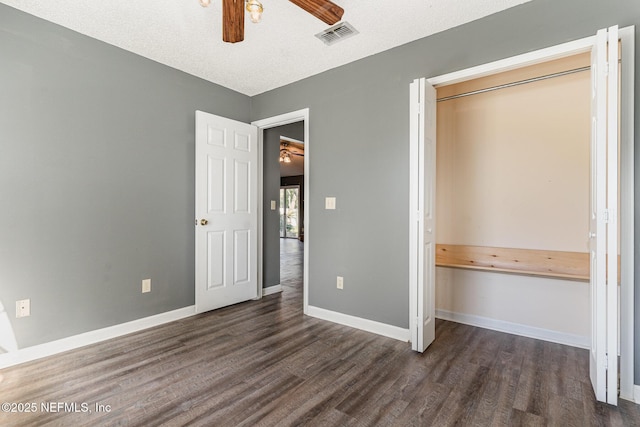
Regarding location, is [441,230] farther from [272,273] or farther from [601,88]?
[272,273]

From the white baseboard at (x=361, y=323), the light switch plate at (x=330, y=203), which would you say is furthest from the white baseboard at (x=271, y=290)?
the light switch plate at (x=330, y=203)

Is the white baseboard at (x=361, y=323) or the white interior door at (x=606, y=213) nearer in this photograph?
the white interior door at (x=606, y=213)

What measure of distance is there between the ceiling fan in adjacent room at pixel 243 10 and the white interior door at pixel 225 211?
178cm

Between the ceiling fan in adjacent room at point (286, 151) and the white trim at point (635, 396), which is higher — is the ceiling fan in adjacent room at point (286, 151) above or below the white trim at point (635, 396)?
above

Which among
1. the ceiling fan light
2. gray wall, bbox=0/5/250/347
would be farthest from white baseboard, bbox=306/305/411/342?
the ceiling fan light

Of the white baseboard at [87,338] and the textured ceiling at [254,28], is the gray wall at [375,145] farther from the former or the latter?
the white baseboard at [87,338]

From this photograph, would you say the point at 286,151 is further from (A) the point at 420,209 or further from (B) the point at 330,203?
(A) the point at 420,209

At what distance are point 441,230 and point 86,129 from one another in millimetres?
3572

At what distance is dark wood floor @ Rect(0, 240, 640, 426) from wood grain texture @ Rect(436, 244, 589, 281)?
623 mm

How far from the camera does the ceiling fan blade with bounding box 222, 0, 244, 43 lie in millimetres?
1643

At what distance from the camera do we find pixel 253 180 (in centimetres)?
395

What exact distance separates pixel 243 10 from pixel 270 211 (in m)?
2.91

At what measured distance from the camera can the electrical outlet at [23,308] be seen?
2.35 m

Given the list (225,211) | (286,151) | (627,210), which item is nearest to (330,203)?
(225,211)
